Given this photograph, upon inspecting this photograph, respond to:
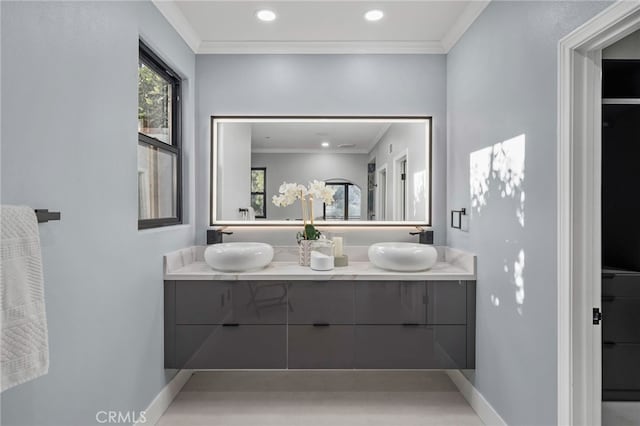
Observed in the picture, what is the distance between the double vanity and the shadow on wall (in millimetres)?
414

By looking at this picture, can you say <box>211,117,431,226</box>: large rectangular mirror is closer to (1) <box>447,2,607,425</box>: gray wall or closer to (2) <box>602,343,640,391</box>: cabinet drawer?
(1) <box>447,2,607,425</box>: gray wall

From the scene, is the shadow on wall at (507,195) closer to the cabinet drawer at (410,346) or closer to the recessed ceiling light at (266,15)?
the cabinet drawer at (410,346)

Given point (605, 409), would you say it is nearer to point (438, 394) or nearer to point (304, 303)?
point (438, 394)

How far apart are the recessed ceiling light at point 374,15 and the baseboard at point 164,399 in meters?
2.82

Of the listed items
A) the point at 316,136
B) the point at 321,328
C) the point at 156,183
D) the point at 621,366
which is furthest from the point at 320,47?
the point at 621,366

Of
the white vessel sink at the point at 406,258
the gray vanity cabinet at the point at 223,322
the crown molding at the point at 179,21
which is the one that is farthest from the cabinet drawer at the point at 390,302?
the crown molding at the point at 179,21

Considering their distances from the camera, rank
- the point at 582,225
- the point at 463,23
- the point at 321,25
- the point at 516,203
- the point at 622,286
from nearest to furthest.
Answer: the point at 582,225 < the point at 516,203 < the point at 622,286 < the point at 463,23 < the point at 321,25

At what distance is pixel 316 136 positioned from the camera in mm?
2982

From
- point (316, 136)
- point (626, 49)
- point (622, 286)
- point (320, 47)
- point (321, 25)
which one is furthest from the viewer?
point (316, 136)

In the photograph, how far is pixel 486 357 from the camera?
224cm

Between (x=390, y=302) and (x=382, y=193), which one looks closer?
(x=390, y=302)

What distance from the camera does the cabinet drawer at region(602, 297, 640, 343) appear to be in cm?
220

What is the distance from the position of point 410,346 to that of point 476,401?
0.54 m

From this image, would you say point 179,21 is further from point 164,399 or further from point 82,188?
point 164,399
